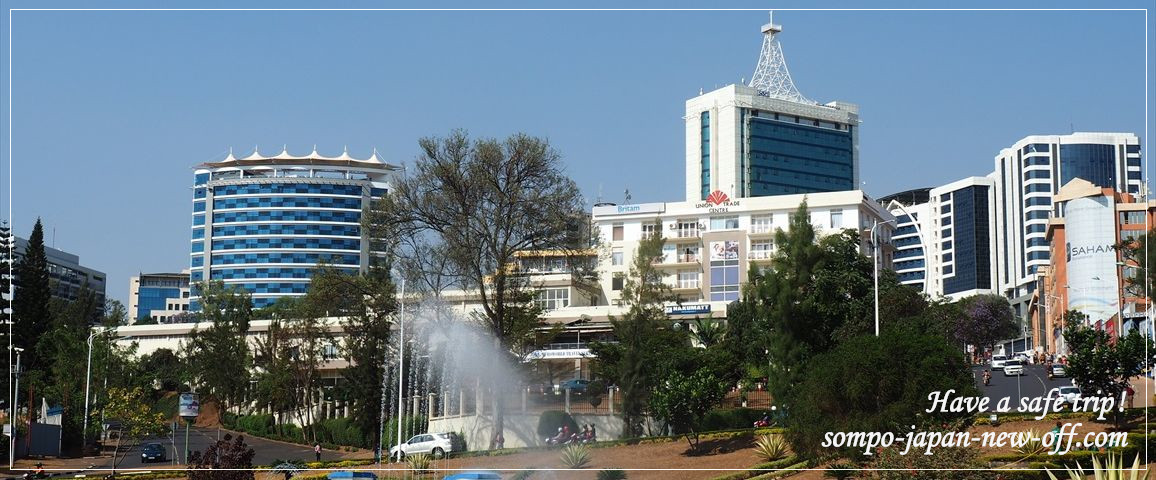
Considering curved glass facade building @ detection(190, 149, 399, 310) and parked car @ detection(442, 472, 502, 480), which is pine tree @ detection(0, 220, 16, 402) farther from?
curved glass facade building @ detection(190, 149, 399, 310)

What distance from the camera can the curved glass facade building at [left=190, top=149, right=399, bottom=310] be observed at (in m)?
162

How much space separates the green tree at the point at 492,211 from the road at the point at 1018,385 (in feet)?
63.4

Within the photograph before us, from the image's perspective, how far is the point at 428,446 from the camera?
48625 mm

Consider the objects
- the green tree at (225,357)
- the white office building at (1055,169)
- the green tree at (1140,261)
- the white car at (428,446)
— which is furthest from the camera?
the white office building at (1055,169)

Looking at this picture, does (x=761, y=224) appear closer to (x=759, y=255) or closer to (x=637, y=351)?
(x=759, y=255)

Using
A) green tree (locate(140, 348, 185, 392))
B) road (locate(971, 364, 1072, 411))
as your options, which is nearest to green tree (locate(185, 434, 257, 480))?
road (locate(971, 364, 1072, 411))

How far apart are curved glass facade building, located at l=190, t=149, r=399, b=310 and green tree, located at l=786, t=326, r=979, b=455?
132m

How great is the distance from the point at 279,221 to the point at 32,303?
78.3 m

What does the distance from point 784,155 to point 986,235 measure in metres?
58.3

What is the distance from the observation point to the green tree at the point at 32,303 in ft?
271

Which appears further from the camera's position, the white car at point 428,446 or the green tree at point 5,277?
the green tree at point 5,277

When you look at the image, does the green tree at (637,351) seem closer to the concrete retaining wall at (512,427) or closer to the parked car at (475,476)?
the concrete retaining wall at (512,427)

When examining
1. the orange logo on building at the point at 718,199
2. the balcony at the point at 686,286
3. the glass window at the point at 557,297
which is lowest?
the glass window at the point at 557,297

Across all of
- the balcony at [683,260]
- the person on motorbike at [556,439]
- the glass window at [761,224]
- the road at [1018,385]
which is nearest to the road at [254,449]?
the person on motorbike at [556,439]
